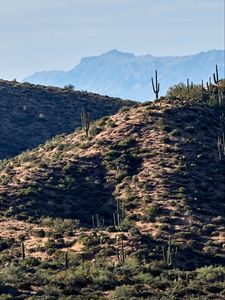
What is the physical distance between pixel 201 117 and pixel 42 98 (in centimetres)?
4935

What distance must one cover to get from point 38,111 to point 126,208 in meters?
52.7

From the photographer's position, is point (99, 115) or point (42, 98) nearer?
point (99, 115)

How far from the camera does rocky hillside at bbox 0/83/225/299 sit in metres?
33.6

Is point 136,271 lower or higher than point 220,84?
lower

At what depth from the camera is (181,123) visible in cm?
5847

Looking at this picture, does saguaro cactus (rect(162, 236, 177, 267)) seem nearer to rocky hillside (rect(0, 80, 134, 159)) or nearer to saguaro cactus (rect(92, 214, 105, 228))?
saguaro cactus (rect(92, 214, 105, 228))

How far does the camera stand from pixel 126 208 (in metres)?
47.6

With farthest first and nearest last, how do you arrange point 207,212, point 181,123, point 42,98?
point 42,98, point 181,123, point 207,212

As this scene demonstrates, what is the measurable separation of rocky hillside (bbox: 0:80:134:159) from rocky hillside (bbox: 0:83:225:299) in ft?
81.2

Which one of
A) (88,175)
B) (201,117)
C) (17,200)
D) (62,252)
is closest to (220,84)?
(201,117)

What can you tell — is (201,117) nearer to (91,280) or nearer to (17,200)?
(17,200)

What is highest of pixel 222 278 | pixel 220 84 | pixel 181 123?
pixel 220 84

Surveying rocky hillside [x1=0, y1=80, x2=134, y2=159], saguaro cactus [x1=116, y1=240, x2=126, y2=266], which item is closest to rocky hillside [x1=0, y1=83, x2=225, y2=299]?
saguaro cactus [x1=116, y1=240, x2=126, y2=266]

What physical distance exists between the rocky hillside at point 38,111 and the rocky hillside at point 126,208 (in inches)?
974
